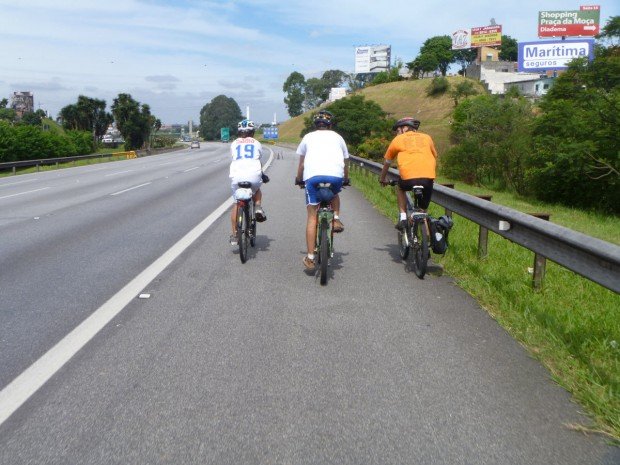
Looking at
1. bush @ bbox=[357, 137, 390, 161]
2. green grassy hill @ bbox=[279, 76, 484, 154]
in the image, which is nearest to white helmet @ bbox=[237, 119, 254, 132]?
bush @ bbox=[357, 137, 390, 161]

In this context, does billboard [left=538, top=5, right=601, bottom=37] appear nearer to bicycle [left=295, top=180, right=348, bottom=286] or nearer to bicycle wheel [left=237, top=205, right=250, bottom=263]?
bicycle wheel [left=237, top=205, right=250, bottom=263]

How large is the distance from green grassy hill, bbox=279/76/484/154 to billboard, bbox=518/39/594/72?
2831cm

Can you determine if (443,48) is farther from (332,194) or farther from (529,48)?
(332,194)

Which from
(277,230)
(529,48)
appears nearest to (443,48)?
(529,48)

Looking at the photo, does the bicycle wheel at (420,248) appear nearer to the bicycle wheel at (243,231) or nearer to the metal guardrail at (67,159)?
the bicycle wheel at (243,231)

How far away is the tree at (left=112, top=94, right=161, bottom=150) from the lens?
96.1m

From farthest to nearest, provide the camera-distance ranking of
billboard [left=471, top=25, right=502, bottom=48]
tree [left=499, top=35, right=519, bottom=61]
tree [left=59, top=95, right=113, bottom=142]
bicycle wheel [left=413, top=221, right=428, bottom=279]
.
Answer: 1. tree [left=499, top=35, right=519, bottom=61]
2. billboard [left=471, top=25, right=502, bottom=48]
3. tree [left=59, top=95, right=113, bottom=142]
4. bicycle wheel [left=413, top=221, right=428, bottom=279]

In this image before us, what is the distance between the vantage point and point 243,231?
8234mm

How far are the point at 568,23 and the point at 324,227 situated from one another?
84131 mm

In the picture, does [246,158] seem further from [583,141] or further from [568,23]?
[568,23]

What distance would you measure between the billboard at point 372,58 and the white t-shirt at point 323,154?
17314 cm

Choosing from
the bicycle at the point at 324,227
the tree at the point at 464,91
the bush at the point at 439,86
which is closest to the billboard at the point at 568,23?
the tree at the point at 464,91

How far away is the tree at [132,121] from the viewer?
96.1 meters

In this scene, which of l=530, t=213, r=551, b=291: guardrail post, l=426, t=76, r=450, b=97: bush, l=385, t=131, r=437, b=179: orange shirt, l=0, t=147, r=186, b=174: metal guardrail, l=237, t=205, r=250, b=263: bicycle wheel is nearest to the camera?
l=530, t=213, r=551, b=291: guardrail post
